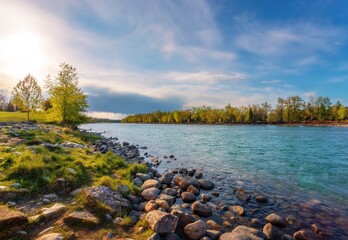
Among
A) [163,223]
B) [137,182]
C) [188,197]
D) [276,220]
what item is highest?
[163,223]

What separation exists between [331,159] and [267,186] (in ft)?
41.6

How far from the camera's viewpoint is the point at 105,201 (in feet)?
22.7

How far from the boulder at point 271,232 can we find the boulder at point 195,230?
2.39 meters

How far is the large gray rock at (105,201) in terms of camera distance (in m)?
6.68

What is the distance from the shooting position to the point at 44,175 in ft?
27.1

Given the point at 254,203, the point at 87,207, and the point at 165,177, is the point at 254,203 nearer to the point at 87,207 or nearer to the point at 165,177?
the point at 165,177

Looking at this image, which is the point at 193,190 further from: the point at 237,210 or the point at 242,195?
the point at 237,210

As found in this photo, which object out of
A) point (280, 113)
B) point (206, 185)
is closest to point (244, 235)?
point (206, 185)

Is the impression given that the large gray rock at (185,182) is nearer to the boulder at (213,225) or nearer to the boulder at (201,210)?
the boulder at (201,210)

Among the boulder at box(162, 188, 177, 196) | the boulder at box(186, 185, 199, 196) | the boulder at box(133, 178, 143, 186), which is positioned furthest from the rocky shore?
the boulder at box(133, 178, 143, 186)

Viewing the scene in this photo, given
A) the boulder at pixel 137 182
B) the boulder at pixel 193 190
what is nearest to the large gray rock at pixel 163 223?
the boulder at pixel 193 190

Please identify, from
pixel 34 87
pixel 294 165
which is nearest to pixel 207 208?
pixel 294 165

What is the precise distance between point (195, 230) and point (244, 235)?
145cm

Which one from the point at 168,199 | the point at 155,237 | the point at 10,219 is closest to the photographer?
the point at 10,219
